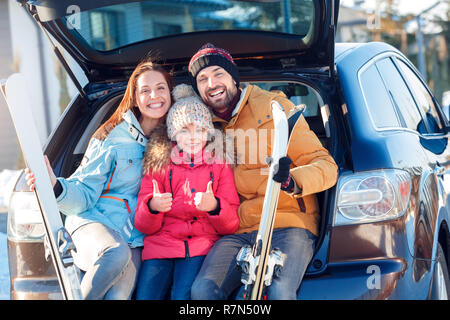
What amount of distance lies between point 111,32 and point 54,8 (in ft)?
34.1

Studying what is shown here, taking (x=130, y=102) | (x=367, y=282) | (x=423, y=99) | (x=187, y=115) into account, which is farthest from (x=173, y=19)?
(x=367, y=282)

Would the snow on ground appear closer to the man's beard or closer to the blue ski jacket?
the blue ski jacket

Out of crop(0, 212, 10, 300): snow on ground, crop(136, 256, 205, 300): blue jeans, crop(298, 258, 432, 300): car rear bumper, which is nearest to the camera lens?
crop(298, 258, 432, 300): car rear bumper

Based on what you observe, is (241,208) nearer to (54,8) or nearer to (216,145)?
(216,145)

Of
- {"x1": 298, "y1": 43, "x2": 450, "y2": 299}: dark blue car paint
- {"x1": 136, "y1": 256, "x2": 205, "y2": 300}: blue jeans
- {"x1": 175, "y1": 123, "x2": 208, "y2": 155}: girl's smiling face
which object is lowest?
{"x1": 136, "y1": 256, "x2": 205, "y2": 300}: blue jeans

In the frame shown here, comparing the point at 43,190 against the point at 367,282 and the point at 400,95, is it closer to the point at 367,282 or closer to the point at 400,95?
the point at 367,282

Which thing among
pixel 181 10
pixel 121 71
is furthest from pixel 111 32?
pixel 121 71

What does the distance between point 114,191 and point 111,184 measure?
0.13 ft

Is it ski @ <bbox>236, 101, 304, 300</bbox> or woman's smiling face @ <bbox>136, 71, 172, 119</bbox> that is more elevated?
woman's smiling face @ <bbox>136, 71, 172, 119</bbox>

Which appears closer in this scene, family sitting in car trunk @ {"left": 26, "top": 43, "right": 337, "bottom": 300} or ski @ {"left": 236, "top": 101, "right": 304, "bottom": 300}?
ski @ {"left": 236, "top": 101, "right": 304, "bottom": 300}

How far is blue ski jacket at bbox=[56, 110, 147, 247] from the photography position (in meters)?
2.58

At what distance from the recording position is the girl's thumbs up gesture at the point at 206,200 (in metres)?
2.40

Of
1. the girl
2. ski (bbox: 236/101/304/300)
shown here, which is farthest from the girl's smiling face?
ski (bbox: 236/101/304/300)

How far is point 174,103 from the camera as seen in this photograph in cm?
280
